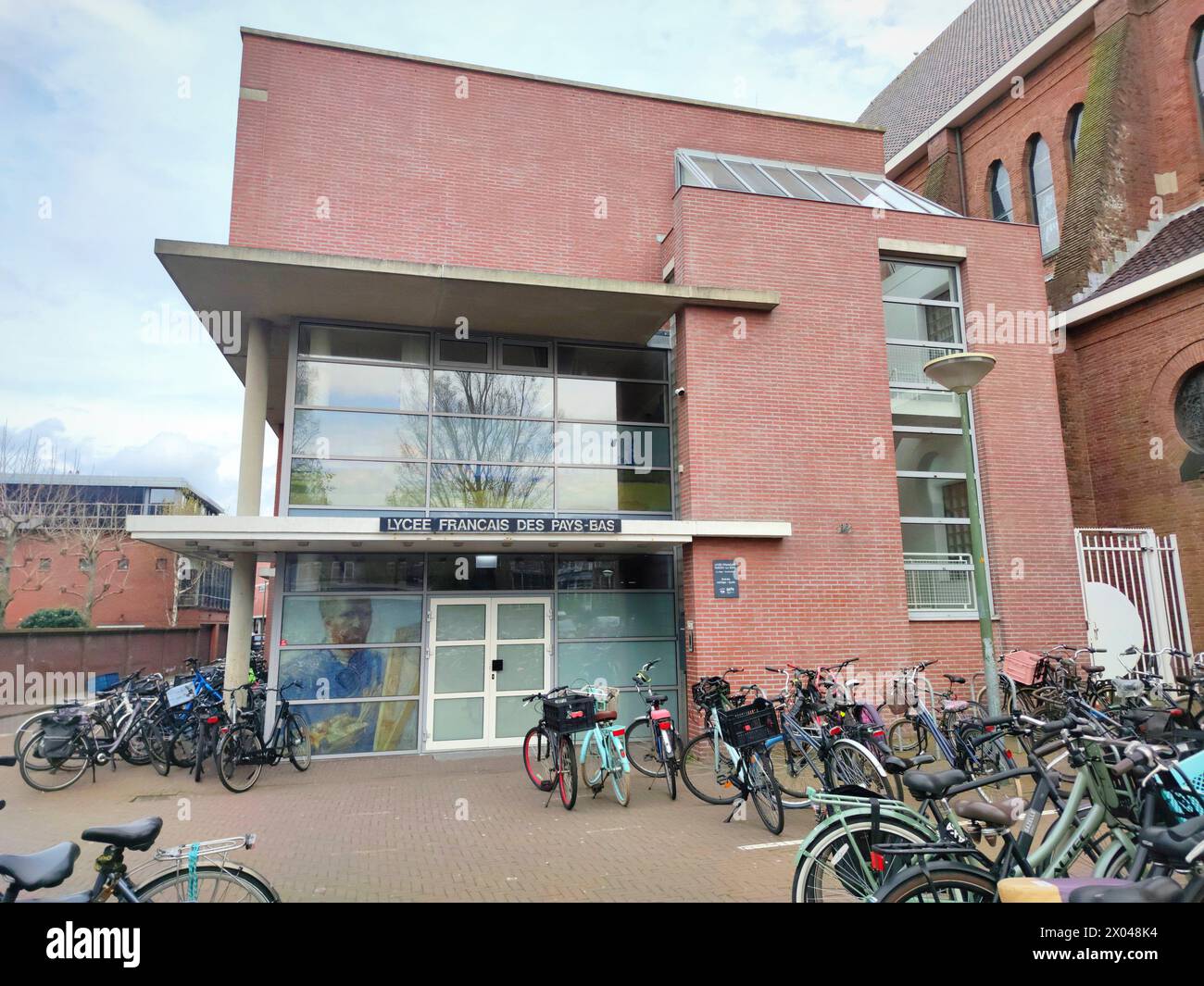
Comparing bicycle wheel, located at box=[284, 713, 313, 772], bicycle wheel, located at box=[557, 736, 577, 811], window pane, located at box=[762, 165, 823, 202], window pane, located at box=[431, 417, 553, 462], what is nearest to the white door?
bicycle wheel, located at box=[284, 713, 313, 772]

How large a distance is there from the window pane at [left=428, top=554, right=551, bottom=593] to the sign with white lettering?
1.41 metres

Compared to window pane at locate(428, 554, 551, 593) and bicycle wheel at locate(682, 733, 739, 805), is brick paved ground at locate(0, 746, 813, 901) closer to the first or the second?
bicycle wheel at locate(682, 733, 739, 805)

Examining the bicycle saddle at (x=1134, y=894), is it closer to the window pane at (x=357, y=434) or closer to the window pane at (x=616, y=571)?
the window pane at (x=616, y=571)

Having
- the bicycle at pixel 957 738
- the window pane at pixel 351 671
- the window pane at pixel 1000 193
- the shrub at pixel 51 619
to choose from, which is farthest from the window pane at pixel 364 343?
the shrub at pixel 51 619

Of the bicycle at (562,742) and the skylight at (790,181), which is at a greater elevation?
the skylight at (790,181)

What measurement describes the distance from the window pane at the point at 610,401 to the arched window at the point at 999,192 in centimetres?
1508

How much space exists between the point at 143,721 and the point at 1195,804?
10731mm

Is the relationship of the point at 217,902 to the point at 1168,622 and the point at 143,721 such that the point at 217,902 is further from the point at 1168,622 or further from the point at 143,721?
the point at 1168,622

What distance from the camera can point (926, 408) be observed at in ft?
39.2

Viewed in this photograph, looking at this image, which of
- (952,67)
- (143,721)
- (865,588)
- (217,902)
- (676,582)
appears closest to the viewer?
(217,902)

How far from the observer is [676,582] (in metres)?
11.2

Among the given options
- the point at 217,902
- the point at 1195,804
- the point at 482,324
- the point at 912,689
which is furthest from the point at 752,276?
the point at 217,902

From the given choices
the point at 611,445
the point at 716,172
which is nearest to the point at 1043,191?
the point at 716,172

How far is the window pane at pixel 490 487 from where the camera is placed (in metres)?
10.5
